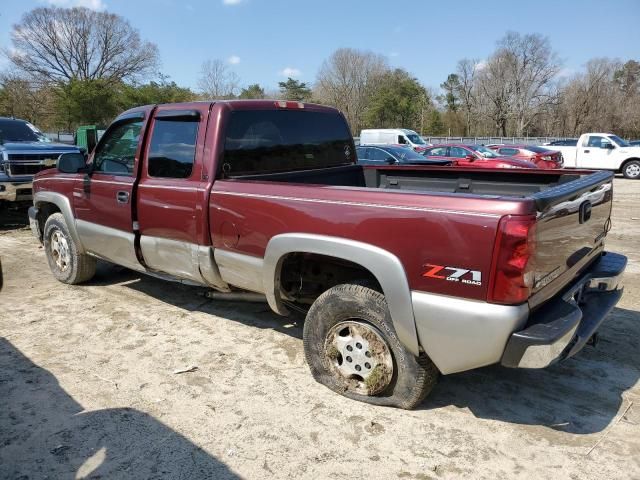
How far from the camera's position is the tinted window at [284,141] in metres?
3.97

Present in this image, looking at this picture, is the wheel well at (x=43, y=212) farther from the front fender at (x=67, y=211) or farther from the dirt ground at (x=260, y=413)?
the dirt ground at (x=260, y=413)

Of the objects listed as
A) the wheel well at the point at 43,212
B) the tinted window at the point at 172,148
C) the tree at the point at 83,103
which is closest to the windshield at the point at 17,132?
the wheel well at the point at 43,212

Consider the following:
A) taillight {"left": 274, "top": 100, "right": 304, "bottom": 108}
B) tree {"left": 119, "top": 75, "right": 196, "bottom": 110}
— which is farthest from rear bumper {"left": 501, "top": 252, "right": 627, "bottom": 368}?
tree {"left": 119, "top": 75, "right": 196, "bottom": 110}

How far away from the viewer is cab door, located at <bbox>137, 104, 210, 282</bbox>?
12.9ft

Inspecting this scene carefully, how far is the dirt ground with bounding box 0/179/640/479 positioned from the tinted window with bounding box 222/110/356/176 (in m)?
1.49

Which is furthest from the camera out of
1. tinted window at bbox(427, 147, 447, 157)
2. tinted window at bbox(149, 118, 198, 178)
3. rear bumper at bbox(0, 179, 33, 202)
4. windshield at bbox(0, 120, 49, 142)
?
tinted window at bbox(427, 147, 447, 157)

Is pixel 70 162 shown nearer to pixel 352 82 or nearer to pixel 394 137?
pixel 394 137

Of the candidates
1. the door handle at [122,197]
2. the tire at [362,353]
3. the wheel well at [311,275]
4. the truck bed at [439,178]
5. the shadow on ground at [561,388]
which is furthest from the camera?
the door handle at [122,197]

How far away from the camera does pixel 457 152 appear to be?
19.2m

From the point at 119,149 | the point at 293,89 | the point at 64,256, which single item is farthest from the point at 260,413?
the point at 293,89

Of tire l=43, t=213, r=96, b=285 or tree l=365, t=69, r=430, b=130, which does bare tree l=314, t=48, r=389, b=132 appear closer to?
tree l=365, t=69, r=430, b=130

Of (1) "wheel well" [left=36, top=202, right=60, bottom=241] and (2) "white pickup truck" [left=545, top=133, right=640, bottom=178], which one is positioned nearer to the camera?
(1) "wheel well" [left=36, top=202, right=60, bottom=241]

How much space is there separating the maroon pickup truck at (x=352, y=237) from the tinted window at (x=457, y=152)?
14.8 meters

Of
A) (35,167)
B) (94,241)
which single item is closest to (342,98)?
(35,167)
